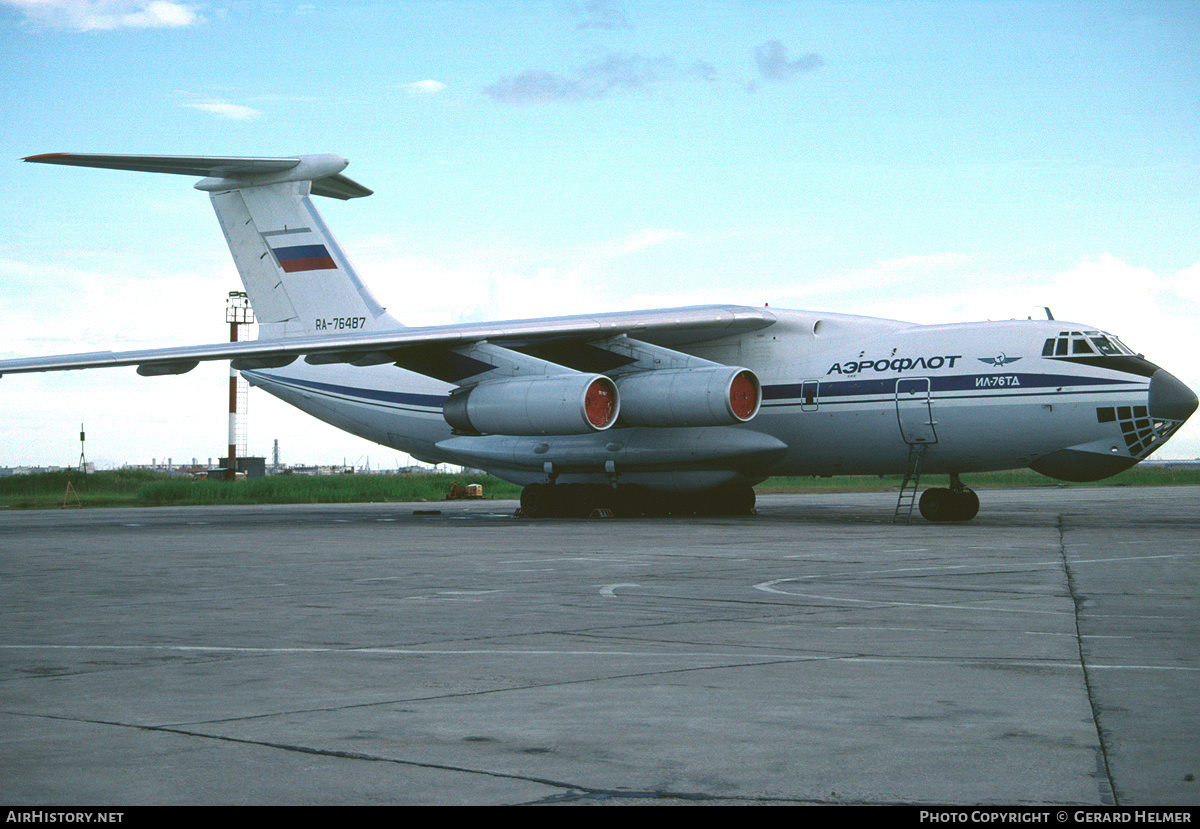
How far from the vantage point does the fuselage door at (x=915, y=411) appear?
18.4m

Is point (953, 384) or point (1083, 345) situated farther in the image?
point (953, 384)

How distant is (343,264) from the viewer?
24375 millimetres

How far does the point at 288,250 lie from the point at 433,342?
5785 millimetres

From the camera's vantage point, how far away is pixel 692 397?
62.2ft

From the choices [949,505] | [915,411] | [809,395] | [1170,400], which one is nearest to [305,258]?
[809,395]

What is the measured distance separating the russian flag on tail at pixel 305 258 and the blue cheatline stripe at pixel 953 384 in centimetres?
961

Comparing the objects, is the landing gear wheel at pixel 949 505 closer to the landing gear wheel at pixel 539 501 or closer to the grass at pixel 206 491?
the landing gear wheel at pixel 539 501

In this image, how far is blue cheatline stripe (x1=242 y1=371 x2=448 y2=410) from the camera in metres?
23.3

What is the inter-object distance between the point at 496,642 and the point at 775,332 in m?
Result: 15.1

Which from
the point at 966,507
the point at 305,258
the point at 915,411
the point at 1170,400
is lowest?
the point at 966,507

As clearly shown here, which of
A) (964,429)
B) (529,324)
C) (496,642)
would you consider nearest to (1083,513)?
(964,429)

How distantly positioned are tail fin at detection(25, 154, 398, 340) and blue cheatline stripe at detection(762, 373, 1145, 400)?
8619 mm

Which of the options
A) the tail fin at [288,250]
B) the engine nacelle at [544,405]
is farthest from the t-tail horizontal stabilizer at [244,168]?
the engine nacelle at [544,405]

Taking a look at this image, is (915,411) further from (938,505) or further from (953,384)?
(938,505)
